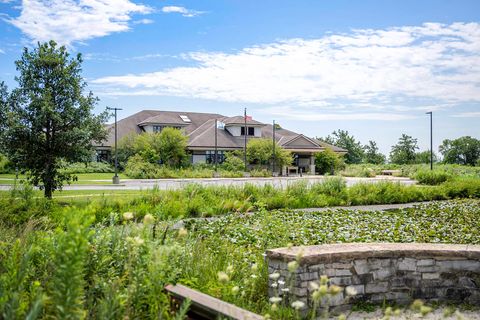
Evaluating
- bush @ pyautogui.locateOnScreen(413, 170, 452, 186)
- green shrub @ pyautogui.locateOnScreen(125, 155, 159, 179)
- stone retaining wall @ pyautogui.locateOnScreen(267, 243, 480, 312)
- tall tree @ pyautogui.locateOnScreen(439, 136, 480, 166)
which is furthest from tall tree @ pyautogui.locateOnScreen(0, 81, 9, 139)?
tall tree @ pyautogui.locateOnScreen(439, 136, 480, 166)

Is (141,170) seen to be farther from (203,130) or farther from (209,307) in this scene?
(209,307)

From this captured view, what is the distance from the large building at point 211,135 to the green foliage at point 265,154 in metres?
1.78

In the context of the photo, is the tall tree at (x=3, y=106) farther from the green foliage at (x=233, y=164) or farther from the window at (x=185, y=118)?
the window at (x=185, y=118)

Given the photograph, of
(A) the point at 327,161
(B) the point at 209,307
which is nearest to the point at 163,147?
(A) the point at 327,161

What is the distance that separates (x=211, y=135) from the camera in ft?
168

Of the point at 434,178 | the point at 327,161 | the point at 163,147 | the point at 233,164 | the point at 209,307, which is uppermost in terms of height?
the point at 163,147

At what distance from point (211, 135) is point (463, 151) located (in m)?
48.2

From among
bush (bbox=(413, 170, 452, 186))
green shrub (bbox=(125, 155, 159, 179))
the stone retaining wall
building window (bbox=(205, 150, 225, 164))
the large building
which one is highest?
the large building

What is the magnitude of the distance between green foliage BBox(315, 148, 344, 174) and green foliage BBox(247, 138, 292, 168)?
14.0ft

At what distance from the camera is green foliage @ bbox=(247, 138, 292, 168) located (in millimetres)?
47375

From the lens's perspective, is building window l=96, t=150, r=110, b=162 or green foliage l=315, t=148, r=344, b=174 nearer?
green foliage l=315, t=148, r=344, b=174

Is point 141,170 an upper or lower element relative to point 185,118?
lower

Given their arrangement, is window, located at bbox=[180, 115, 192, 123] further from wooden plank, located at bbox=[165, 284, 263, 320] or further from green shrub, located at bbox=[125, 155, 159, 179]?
wooden plank, located at bbox=[165, 284, 263, 320]

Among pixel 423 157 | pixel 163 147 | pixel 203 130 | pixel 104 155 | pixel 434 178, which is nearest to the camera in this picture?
pixel 434 178
